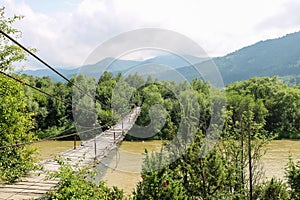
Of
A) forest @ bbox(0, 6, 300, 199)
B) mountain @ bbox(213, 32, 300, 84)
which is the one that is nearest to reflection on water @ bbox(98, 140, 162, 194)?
forest @ bbox(0, 6, 300, 199)

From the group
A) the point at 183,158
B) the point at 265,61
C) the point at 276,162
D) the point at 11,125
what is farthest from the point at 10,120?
the point at 265,61

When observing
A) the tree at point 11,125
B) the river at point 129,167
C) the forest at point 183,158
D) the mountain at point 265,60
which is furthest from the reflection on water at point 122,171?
the mountain at point 265,60

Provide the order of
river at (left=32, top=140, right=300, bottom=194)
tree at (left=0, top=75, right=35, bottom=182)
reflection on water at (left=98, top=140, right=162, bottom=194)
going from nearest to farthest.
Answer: tree at (left=0, top=75, right=35, bottom=182), reflection on water at (left=98, top=140, right=162, bottom=194), river at (left=32, top=140, right=300, bottom=194)

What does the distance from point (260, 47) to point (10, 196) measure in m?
112

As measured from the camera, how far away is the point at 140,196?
11.8ft

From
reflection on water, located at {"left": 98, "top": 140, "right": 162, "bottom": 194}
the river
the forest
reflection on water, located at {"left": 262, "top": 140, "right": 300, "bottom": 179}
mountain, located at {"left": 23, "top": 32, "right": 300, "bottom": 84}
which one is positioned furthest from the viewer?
mountain, located at {"left": 23, "top": 32, "right": 300, "bottom": 84}

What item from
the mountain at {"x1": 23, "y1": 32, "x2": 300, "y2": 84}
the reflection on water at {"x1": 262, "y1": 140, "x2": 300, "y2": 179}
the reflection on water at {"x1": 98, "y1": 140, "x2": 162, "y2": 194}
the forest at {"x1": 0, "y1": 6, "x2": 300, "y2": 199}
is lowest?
the reflection on water at {"x1": 98, "y1": 140, "x2": 162, "y2": 194}

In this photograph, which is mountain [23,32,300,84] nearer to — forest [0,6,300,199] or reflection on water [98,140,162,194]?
reflection on water [98,140,162,194]

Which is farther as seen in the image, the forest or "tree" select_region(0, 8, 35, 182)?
"tree" select_region(0, 8, 35, 182)

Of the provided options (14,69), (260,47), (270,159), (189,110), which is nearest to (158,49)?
(189,110)

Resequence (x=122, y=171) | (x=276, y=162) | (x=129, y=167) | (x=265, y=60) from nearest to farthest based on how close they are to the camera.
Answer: (x=122, y=171)
(x=129, y=167)
(x=276, y=162)
(x=265, y=60)

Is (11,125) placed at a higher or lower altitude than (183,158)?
higher

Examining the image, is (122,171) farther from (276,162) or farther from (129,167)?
(276,162)

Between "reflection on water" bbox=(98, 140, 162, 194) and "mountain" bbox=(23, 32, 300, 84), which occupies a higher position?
"mountain" bbox=(23, 32, 300, 84)
